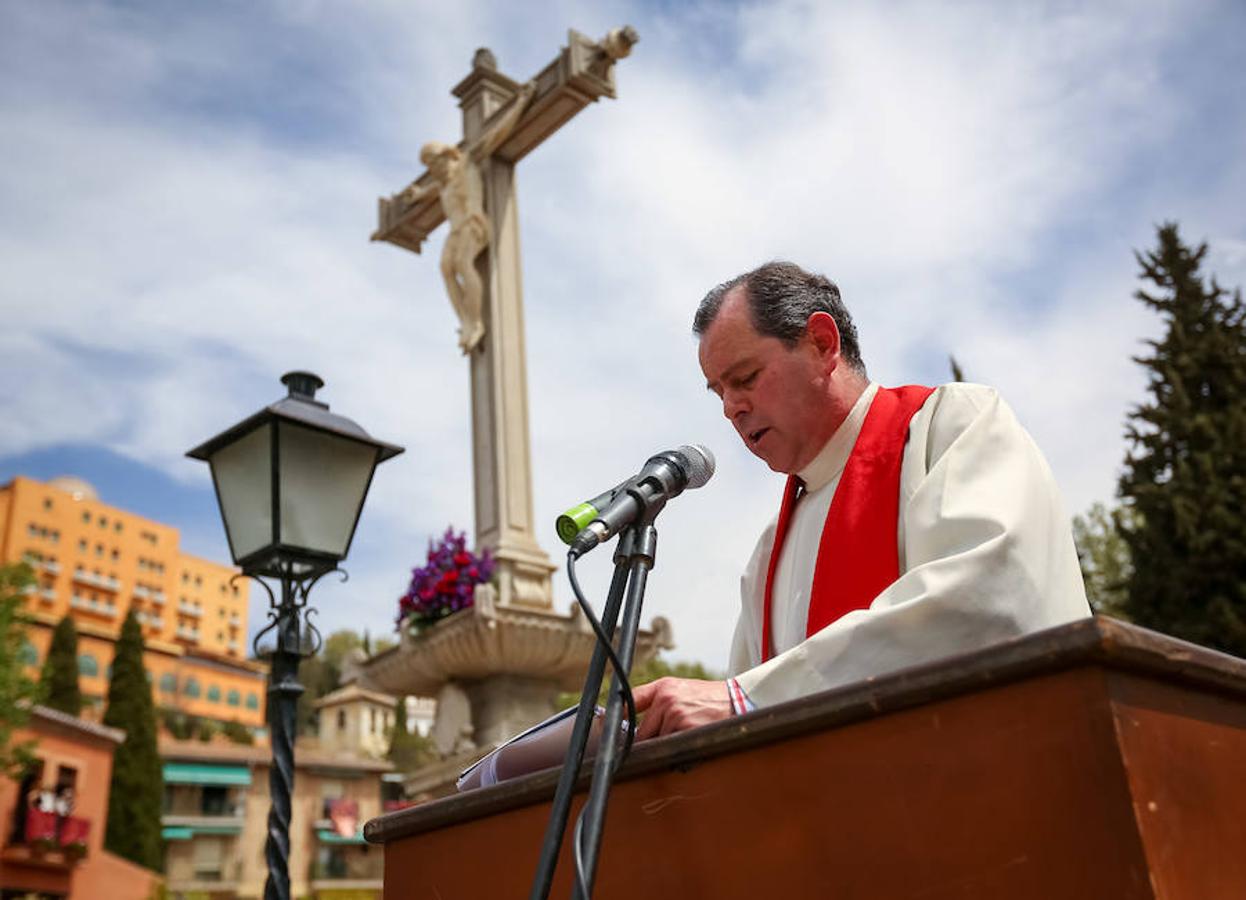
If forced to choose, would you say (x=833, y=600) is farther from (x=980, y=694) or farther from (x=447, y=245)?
(x=447, y=245)

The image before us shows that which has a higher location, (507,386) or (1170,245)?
(1170,245)

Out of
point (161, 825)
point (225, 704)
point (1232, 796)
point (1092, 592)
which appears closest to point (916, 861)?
point (1232, 796)

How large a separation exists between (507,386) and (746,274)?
613cm

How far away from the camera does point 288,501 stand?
4.69 m

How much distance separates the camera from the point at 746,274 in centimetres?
275

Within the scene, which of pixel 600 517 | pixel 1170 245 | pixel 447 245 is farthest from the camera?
pixel 1170 245

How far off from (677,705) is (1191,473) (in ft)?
70.2

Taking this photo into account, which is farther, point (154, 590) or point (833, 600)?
point (154, 590)

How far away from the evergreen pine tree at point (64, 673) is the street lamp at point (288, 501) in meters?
36.9

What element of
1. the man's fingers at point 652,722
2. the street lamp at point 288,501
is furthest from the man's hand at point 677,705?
the street lamp at point 288,501

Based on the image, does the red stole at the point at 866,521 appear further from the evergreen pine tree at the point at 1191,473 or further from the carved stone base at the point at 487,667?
the evergreen pine tree at the point at 1191,473

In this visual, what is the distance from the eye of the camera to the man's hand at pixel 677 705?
1879 millimetres

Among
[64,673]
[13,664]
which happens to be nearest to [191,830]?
[64,673]

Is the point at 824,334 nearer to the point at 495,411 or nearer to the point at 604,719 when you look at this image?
the point at 604,719
